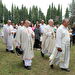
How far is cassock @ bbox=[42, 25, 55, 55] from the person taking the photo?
461 inches

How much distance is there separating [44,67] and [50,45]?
2.02 metres

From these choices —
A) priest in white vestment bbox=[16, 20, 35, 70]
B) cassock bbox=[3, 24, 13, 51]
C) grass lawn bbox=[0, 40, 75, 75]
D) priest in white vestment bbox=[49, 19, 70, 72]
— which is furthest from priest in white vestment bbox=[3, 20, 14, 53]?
priest in white vestment bbox=[49, 19, 70, 72]

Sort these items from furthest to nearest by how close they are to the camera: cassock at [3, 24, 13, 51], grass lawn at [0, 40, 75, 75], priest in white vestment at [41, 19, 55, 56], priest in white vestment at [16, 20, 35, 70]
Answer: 1. cassock at [3, 24, 13, 51]
2. priest in white vestment at [41, 19, 55, 56]
3. priest in white vestment at [16, 20, 35, 70]
4. grass lawn at [0, 40, 75, 75]

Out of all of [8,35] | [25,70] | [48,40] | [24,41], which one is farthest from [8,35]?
[25,70]

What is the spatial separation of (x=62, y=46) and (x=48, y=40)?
2703mm

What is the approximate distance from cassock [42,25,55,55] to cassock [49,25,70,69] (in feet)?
7.58

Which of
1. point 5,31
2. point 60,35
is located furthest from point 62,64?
point 5,31

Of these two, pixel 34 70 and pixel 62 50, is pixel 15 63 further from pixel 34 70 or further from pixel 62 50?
pixel 62 50

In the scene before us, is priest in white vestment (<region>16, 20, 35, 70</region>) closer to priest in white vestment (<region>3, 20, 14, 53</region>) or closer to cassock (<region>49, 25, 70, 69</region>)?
cassock (<region>49, 25, 70, 69</region>)

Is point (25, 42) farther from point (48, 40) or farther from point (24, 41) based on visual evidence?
point (48, 40)

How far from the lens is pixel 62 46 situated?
917 centimetres

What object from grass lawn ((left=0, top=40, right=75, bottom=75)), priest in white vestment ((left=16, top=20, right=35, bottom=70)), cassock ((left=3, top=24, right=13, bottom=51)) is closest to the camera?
grass lawn ((left=0, top=40, right=75, bottom=75))

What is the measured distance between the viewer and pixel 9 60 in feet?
35.9

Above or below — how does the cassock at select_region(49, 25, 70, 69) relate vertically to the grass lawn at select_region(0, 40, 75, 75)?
above
